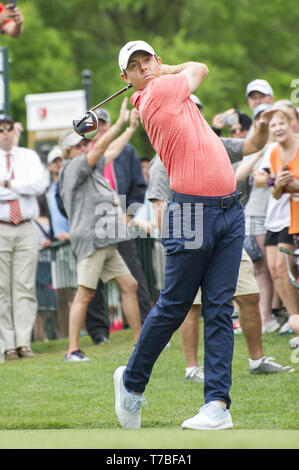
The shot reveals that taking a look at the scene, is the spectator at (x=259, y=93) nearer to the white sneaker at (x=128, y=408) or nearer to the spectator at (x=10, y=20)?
the spectator at (x=10, y=20)

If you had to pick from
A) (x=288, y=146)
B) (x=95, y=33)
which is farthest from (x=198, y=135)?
(x=95, y=33)

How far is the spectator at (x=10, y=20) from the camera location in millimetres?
9883

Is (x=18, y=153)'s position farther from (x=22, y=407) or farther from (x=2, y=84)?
(x=22, y=407)

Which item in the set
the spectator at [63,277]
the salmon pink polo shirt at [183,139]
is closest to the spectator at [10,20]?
the spectator at [63,277]

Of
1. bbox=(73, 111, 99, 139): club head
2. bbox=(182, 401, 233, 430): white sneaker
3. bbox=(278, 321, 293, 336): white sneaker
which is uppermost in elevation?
bbox=(73, 111, 99, 139): club head

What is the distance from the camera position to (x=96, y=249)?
918cm

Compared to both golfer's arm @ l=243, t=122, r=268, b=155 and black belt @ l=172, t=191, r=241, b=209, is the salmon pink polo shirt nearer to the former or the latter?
black belt @ l=172, t=191, r=241, b=209

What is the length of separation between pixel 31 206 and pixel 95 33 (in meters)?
23.8

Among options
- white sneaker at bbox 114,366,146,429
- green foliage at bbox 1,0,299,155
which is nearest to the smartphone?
white sneaker at bbox 114,366,146,429

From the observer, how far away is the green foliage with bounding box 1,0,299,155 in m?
27.5

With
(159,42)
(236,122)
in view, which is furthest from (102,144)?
(159,42)

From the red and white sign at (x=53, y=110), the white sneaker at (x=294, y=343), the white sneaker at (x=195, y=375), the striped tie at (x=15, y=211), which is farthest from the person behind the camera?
the red and white sign at (x=53, y=110)

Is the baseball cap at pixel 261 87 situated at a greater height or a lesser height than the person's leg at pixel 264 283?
greater

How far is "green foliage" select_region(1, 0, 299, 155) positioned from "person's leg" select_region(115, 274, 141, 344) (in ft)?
57.8
